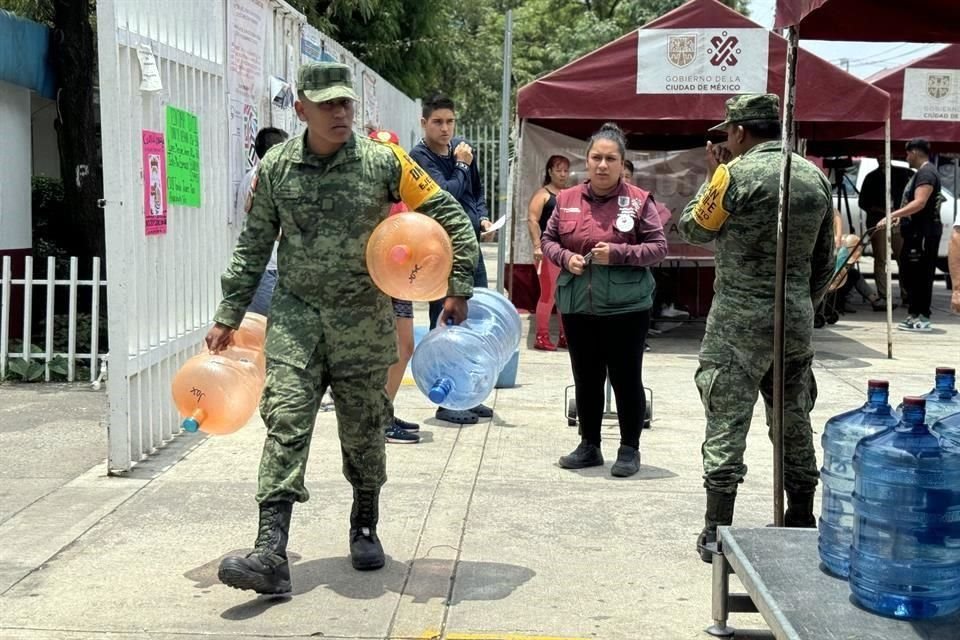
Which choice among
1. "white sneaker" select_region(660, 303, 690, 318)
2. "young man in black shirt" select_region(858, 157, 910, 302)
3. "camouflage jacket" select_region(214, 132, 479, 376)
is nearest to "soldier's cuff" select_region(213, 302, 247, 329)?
"camouflage jacket" select_region(214, 132, 479, 376)

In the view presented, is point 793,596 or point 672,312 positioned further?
point 672,312

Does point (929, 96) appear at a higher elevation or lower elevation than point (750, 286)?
higher

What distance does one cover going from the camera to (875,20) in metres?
4.29

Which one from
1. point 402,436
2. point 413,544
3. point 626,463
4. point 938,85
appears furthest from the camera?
point 938,85

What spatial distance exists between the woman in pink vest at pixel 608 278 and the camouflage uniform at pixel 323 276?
168 centimetres

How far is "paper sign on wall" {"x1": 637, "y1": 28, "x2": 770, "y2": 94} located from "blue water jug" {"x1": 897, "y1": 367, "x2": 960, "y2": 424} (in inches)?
305

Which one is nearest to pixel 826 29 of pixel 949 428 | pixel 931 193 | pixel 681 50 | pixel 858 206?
pixel 949 428

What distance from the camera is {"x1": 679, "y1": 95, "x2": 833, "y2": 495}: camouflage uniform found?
4.77m

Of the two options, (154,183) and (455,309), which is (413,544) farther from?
(154,183)

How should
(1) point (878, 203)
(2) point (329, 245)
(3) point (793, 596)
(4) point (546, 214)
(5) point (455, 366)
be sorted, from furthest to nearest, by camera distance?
(1) point (878, 203)
(4) point (546, 214)
(5) point (455, 366)
(2) point (329, 245)
(3) point (793, 596)

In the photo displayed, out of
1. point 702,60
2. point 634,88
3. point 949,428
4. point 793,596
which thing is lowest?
point 793,596

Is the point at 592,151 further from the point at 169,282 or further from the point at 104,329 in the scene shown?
the point at 104,329

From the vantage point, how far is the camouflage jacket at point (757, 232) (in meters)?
4.73

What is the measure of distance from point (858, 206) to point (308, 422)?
13666mm
